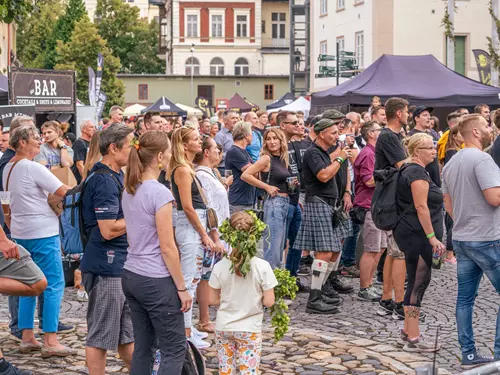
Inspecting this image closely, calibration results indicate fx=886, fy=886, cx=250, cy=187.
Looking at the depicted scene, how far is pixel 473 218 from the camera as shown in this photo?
6973 mm

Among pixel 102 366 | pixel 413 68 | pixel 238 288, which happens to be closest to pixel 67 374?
pixel 102 366

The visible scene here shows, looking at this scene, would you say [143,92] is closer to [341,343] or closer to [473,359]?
[341,343]

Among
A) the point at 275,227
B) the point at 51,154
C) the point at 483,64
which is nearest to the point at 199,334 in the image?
the point at 275,227

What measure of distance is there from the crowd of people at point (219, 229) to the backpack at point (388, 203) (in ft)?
0.24

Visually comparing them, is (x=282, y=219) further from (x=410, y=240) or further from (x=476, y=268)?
(x=476, y=268)

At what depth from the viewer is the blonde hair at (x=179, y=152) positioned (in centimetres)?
729

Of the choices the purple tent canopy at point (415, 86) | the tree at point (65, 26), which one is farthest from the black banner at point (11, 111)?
the tree at point (65, 26)

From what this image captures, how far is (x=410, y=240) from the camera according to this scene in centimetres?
768

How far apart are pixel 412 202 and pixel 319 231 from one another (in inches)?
56.6

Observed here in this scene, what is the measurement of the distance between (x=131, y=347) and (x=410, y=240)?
9.25 ft

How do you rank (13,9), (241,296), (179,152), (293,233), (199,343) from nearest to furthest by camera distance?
(241,296), (179,152), (199,343), (13,9), (293,233)

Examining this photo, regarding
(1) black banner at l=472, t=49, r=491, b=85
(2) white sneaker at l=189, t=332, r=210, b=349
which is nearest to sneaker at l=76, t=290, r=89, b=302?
(2) white sneaker at l=189, t=332, r=210, b=349

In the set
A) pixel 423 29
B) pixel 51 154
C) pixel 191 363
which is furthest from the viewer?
pixel 423 29

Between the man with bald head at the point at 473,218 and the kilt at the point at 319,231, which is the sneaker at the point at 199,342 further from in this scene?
the man with bald head at the point at 473,218
